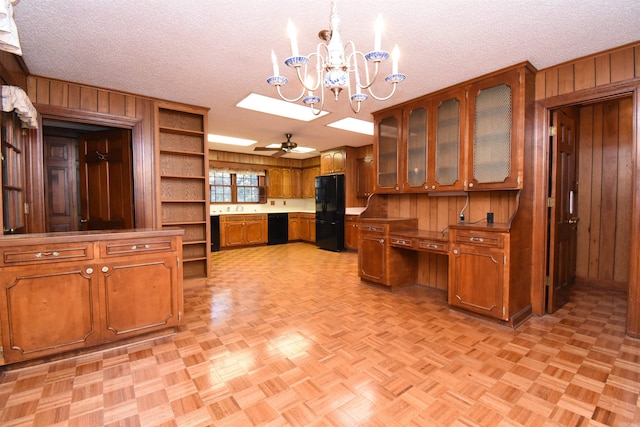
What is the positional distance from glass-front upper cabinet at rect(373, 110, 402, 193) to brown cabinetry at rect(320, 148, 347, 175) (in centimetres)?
252

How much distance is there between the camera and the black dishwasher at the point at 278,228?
7.64 meters

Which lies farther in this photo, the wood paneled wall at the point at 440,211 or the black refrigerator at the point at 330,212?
the black refrigerator at the point at 330,212

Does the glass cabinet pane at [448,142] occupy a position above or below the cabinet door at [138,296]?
above

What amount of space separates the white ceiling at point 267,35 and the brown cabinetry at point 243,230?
415 centimetres

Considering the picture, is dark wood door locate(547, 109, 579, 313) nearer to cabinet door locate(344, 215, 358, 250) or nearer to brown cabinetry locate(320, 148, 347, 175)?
cabinet door locate(344, 215, 358, 250)

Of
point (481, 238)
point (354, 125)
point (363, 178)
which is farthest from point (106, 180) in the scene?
point (363, 178)

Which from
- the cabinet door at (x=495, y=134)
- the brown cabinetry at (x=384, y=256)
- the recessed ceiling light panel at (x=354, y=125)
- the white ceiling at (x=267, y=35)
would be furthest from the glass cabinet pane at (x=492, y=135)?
the recessed ceiling light panel at (x=354, y=125)

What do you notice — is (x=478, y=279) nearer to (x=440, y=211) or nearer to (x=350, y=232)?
(x=440, y=211)

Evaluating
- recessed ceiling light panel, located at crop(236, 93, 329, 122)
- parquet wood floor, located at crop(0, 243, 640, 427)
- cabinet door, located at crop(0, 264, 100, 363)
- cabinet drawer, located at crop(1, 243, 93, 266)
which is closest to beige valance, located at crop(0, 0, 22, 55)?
cabinet drawer, located at crop(1, 243, 93, 266)

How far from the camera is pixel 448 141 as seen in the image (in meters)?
3.27

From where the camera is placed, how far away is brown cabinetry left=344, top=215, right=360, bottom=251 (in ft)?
21.2

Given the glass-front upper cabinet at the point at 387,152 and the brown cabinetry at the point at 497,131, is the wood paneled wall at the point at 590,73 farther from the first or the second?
the glass-front upper cabinet at the point at 387,152

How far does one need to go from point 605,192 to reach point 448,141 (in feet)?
7.71

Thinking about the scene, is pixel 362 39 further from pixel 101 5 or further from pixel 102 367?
pixel 102 367
